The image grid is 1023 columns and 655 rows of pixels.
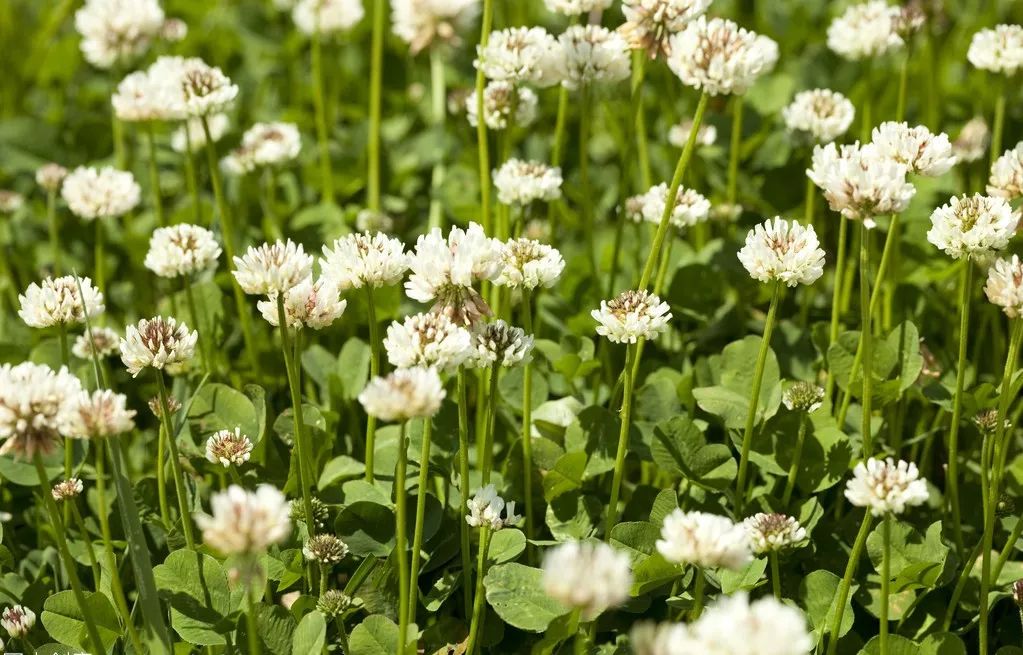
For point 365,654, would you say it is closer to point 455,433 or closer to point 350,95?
point 455,433

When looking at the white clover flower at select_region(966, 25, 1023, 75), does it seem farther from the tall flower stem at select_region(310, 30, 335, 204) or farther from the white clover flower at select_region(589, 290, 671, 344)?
the tall flower stem at select_region(310, 30, 335, 204)

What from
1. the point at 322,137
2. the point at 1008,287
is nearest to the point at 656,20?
the point at 1008,287

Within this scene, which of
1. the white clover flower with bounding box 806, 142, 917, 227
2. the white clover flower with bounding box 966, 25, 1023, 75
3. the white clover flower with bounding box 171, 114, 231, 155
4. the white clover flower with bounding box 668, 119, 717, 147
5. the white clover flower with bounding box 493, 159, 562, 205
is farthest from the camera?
the white clover flower with bounding box 171, 114, 231, 155

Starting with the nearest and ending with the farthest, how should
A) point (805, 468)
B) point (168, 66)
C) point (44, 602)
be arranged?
point (44, 602) < point (805, 468) < point (168, 66)

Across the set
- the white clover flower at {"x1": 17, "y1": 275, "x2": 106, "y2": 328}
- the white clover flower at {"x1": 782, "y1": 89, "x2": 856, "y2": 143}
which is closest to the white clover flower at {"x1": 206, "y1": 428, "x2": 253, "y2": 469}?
the white clover flower at {"x1": 17, "y1": 275, "x2": 106, "y2": 328}

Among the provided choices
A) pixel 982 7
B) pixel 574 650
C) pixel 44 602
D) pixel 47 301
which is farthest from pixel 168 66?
pixel 982 7
